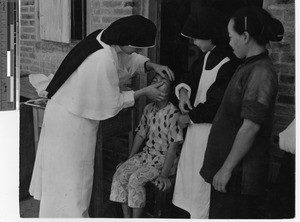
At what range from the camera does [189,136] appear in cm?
480

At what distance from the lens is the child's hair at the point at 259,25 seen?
4.49 meters

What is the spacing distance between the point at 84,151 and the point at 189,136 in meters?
0.87

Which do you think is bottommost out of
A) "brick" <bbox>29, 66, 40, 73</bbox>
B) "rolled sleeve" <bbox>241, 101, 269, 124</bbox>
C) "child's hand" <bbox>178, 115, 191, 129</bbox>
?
"child's hand" <bbox>178, 115, 191, 129</bbox>

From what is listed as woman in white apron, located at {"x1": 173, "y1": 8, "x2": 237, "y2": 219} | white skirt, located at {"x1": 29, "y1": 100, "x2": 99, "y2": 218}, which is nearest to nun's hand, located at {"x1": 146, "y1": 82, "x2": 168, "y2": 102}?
woman in white apron, located at {"x1": 173, "y1": 8, "x2": 237, "y2": 219}

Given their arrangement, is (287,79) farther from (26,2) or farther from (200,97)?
(26,2)

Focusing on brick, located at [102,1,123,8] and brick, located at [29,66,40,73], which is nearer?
brick, located at [102,1,123,8]

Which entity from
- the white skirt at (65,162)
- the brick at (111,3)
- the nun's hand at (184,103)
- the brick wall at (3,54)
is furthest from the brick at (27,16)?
the nun's hand at (184,103)

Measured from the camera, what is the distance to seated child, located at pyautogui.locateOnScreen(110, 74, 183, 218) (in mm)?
4805

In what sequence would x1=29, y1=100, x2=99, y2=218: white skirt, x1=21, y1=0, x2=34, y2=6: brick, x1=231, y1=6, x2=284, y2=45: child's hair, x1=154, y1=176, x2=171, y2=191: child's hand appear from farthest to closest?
x1=21, y1=0, x2=34, y2=6: brick
x1=29, y1=100, x2=99, y2=218: white skirt
x1=154, y1=176, x2=171, y2=191: child's hand
x1=231, y1=6, x2=284, y2=45: child's hair

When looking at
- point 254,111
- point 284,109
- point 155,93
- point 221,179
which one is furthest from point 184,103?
point 284,109

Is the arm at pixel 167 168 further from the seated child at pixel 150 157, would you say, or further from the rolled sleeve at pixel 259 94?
the rolled sleeve at pixel 259 94

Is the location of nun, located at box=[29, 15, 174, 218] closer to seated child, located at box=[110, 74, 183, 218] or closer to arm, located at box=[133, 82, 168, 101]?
arm, located at box=[133, 82, 168, 101]

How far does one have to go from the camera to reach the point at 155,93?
189 inches

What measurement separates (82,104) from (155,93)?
23.6 inches
